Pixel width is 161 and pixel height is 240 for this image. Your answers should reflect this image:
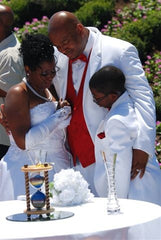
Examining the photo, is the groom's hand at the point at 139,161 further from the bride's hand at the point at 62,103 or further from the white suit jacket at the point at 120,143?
the bride's hand at the point at 62,103

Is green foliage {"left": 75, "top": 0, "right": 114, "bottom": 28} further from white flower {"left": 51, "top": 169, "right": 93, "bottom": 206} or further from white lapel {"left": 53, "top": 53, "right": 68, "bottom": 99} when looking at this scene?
white flower {"left": 51, "top": 169, "right": 93, "bottom": 206}

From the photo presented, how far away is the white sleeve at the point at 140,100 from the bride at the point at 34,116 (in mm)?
489

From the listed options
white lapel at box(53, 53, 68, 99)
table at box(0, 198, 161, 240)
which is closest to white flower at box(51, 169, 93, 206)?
table at box(0, 198, 161, 240)

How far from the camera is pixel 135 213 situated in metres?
4.60

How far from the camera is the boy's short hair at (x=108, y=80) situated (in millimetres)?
5645

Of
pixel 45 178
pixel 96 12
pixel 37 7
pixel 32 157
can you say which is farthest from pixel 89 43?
pixel 37 7

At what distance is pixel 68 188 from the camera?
4.88 m

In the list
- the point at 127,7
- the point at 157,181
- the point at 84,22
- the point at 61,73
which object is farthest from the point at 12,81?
the point at 127,7

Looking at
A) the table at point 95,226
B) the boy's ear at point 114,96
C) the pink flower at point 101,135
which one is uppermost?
the boy's ear at point 114,96

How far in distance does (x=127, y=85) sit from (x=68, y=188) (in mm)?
1181

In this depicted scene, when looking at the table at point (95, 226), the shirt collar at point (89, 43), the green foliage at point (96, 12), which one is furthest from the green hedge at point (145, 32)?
the table at point (95, 226)

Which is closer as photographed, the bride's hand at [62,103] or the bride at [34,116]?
the bride at [34,116]

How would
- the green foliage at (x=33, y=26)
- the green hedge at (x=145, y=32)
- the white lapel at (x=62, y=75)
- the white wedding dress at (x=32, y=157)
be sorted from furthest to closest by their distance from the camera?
the green foliage at (x=33, y=26)
the green hedge at (x=145, y=32)
the white lapel at (x=62, y=75)
the white wedding dress at (x=32, y=157)

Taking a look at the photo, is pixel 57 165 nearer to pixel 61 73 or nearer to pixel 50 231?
pixel 61 73
